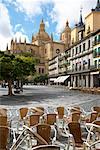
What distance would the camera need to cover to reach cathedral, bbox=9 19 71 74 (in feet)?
407

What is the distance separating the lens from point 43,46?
134 m

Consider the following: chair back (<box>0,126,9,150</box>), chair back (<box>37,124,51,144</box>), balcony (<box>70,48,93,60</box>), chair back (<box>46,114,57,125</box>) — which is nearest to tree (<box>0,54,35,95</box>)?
chair back (<box>46,114,57,125</box>)

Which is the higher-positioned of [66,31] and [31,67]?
[66,31]

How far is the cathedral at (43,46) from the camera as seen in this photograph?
12412cm

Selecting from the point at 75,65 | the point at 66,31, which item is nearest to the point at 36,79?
the point at 66,31

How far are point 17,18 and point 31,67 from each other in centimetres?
2498

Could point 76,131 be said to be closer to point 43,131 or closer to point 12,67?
point 43,131

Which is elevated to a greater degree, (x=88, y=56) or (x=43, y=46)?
(x=43, y=46)

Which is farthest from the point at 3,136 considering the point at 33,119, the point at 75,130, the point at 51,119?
the point at 51,119

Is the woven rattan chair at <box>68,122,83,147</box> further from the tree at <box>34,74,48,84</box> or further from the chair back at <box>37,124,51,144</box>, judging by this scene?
the tree at <box>34,74,48,84</box>

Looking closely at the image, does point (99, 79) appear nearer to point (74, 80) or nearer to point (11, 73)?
point (74, 80)

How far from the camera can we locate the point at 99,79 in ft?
176

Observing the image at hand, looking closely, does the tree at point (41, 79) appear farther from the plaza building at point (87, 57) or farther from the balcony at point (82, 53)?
the balcony at point (82, 53)

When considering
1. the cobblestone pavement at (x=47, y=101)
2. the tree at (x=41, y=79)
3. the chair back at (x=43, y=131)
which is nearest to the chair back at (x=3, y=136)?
the chair back at (x=43, y=131)
